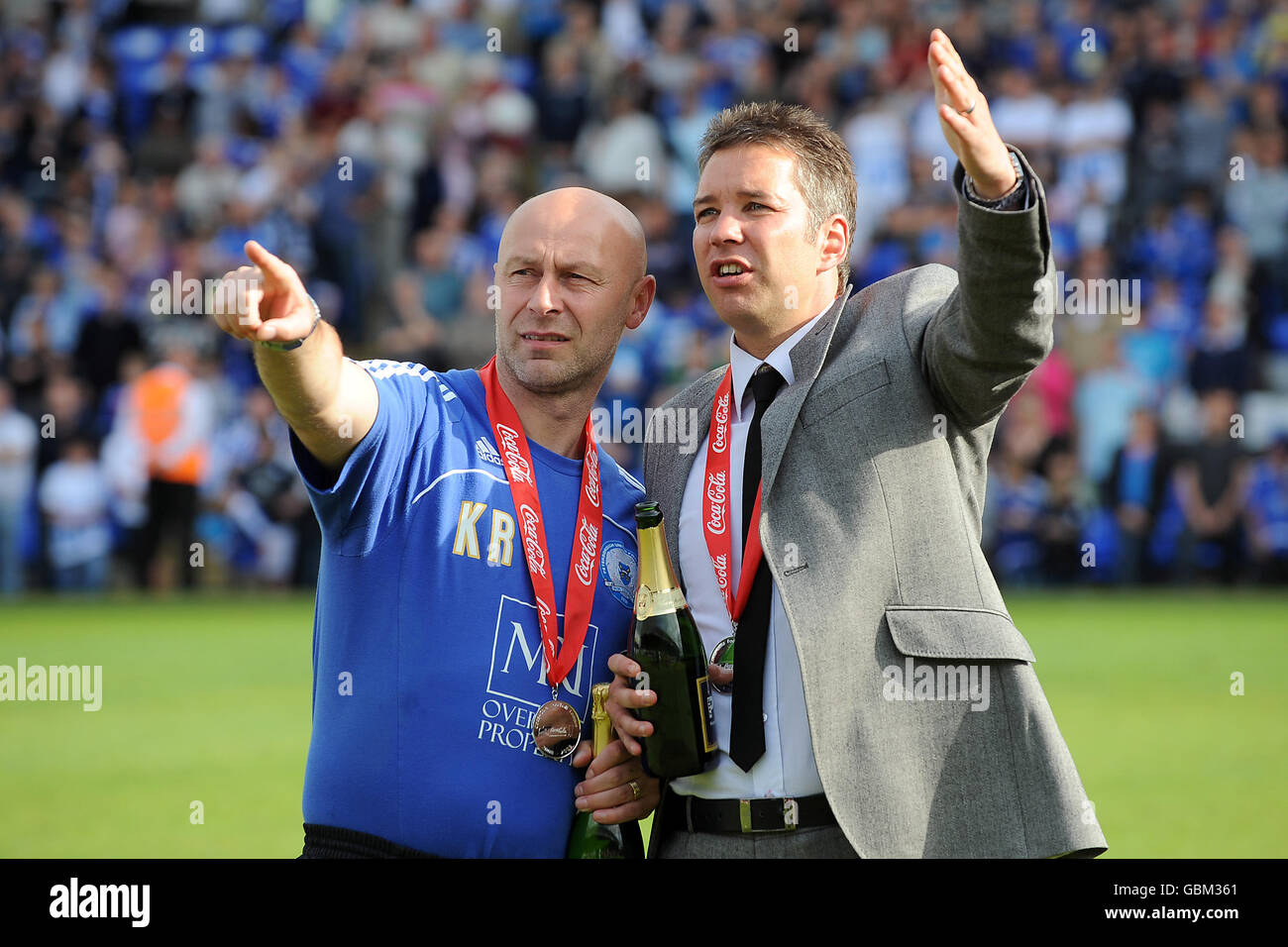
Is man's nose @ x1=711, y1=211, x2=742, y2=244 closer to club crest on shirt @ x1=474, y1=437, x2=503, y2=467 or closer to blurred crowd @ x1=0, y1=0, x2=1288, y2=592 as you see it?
club crest on shirt @ x1=474, y1=437, x2=503, y2=467

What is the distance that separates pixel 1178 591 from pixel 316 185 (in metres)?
11.6

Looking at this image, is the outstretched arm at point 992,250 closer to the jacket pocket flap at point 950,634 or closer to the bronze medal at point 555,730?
the jacket pocket flap at point 950,634

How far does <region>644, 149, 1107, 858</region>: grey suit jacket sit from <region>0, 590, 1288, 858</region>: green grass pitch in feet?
11.7

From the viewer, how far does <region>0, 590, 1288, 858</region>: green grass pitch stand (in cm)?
742

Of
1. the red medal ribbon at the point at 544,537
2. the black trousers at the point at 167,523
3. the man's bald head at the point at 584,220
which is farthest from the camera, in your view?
the black trousers at the point at 167,523

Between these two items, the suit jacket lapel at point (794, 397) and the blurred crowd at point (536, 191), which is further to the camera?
the blurred crowd at point (536, 191)

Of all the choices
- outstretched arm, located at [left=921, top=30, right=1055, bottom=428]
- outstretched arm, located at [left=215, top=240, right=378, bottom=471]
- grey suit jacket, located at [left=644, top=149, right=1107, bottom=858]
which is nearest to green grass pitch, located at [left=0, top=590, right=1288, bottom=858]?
grey suit jacket, located at [left=644, top=149, right=1107, bottom=858]

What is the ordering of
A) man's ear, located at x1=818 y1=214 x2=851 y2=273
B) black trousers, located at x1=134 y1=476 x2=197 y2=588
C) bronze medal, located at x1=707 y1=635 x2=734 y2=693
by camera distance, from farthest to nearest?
black trousers, located at x1=134 y1=476 x2=197 y2=588
man's ear, located at x1=818 y1=214 x2=851 y2=273
bronze medal, located at x1=707 y1=635 x2=734 y2=693

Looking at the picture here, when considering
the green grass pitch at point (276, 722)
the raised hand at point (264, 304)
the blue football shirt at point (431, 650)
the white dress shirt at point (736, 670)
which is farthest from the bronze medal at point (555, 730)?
the green grass pitch at point (276, 722)

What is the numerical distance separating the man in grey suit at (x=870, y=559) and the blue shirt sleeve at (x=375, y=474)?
761mm

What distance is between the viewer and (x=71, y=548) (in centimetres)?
1611

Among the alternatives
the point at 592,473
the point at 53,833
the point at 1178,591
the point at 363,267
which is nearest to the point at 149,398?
the point at 363,267

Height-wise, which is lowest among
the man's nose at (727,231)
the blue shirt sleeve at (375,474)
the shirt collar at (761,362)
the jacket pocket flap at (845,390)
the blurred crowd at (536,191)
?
the blue shirt sleeve at (375,474)

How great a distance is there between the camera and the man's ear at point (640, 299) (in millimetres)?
4426
